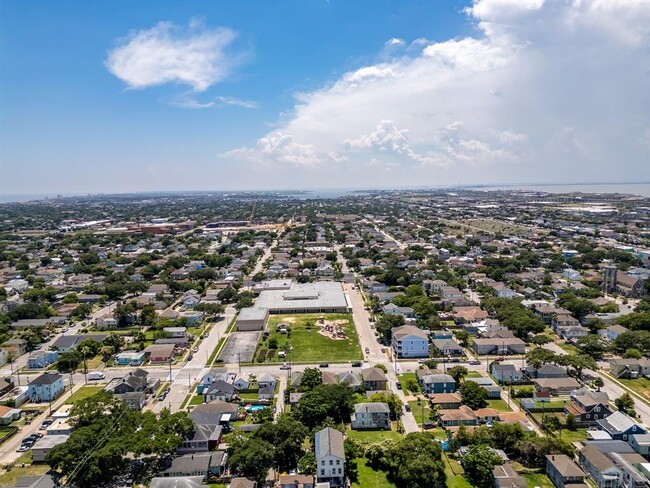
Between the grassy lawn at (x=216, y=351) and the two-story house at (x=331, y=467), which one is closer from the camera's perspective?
the two-story house at (x=331, y=467)

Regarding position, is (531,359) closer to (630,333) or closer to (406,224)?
(630,333)

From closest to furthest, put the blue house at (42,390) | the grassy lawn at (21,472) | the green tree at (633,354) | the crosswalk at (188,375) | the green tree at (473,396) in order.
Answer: the grassy lawn at (21,472) → the green tree at (473,396) → the blue house at (42,390) → the crosswalk at (188,375) → the green tree at (633,354)

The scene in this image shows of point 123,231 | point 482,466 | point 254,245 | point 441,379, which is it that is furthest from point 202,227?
point 482,466

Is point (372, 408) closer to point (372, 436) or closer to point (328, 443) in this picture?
point (372, 436)

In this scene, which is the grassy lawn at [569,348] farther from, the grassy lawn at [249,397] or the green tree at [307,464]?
the green tree at [307,464]

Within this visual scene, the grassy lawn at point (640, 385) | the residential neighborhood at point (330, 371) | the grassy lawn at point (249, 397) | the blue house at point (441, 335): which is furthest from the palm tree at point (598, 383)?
the grassy lawn at point (249, 397)

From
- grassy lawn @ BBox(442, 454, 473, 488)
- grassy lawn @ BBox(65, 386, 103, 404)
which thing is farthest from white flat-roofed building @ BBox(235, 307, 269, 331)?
grassy lawn @ BBox(442, 454, 473, 488)

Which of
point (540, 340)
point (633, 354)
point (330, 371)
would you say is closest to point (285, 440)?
point (330, 371)
